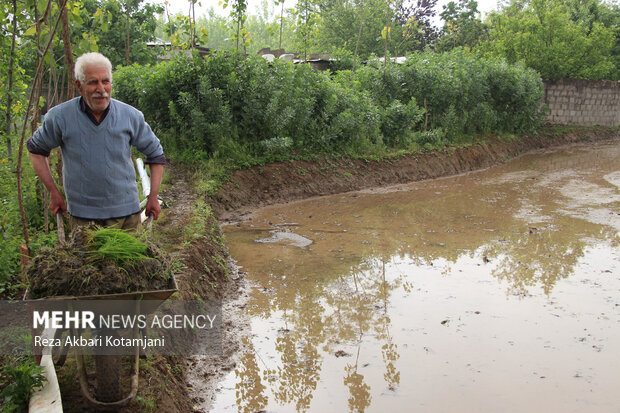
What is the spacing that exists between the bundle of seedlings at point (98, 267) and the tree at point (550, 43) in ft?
71.8

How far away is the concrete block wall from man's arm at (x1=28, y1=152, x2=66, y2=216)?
22920mm

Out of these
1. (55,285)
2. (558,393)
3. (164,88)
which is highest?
(164,88)

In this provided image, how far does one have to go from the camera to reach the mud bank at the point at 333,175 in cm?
1038

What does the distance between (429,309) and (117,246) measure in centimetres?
349

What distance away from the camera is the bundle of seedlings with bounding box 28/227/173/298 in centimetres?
295

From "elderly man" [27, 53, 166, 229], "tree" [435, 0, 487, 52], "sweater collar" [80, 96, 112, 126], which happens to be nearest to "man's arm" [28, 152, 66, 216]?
"elderly man" [27, 53, 166, 229]

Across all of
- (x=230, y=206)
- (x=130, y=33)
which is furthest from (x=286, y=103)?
(x=130, y=33)

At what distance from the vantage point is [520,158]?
724 inches

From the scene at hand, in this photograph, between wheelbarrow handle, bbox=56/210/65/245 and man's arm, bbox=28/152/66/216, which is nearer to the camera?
wheelbarrow handle, bbox=56/210/65/245

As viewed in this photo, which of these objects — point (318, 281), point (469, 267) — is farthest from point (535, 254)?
point (318, 281)

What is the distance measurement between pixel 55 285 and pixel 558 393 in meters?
3.48

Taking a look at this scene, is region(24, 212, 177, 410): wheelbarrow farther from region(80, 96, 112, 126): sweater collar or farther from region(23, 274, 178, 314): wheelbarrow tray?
region(80, 96, 112, 126): sweater collar

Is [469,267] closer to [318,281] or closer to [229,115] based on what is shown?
[318,281]

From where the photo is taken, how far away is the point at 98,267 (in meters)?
3.03
